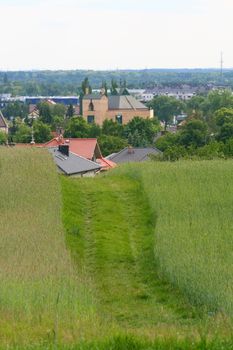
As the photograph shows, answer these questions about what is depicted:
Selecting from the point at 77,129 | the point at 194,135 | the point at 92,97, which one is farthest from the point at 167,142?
the point at 92,97

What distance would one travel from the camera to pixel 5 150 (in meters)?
24.8

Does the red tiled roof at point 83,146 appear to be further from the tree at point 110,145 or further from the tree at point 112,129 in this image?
the tree at point 112,129

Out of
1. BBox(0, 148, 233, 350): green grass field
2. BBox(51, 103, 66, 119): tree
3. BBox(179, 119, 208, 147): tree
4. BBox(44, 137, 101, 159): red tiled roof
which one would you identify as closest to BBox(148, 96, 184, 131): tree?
BBox(51, 103, 66, 119): tree

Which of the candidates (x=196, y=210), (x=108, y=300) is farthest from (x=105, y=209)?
(x=108, y=300)

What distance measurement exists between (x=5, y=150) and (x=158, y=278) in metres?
12.1

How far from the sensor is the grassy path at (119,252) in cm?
1179

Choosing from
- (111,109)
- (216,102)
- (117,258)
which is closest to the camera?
(117,258)

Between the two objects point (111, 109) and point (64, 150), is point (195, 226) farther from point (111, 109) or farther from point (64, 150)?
point (111, 109)

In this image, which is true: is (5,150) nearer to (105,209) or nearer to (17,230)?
(105,209)

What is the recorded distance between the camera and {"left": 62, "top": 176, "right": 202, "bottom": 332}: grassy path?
38.7 ft

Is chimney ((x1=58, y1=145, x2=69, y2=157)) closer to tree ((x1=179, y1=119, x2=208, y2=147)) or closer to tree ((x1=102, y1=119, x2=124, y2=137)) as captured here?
tree ((x1=179, y1=119, x2=208, y2=147))

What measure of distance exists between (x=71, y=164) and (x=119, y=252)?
48.7ft

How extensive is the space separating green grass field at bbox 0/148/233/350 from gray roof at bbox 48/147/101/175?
6.23 metres

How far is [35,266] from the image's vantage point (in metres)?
12.9
